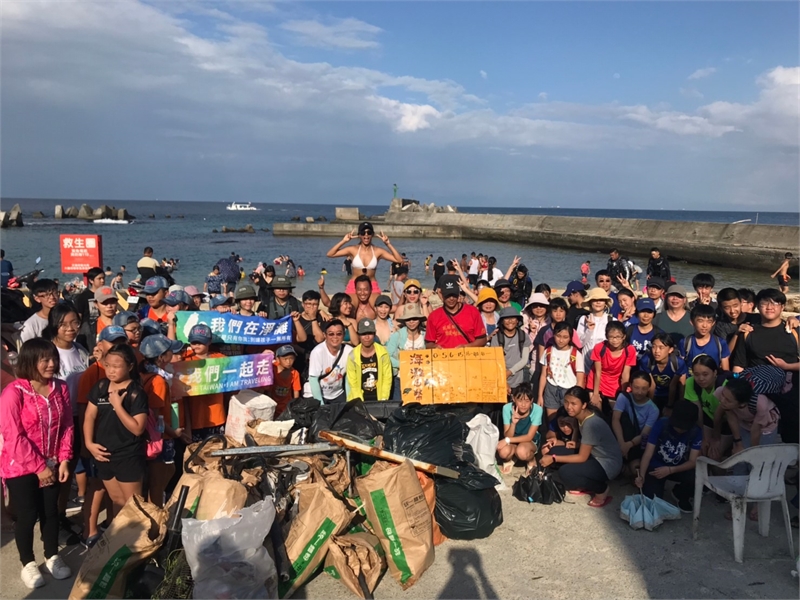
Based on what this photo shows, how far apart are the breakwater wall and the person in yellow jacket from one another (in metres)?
31.0

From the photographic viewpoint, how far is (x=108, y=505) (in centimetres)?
469

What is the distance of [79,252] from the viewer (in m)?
11.6

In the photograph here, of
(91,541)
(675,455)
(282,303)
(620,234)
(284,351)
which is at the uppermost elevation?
(620,234)

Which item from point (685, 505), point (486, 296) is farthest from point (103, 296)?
point (685, 505)

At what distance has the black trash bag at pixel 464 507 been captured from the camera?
4438 mm

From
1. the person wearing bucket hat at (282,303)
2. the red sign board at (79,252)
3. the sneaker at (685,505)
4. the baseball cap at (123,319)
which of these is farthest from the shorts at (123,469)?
the red sign board at (79,252)

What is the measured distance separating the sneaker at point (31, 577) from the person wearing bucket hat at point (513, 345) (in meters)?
4.31

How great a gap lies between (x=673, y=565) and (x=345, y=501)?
2.42 meters

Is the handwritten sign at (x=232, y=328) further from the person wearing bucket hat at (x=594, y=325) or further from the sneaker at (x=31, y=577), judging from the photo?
the person wearing bucket hat at (x=594, y=325)

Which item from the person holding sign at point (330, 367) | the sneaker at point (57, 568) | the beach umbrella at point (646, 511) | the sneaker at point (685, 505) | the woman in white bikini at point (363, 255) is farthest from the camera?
the woman in white bikini at point (363, 255)

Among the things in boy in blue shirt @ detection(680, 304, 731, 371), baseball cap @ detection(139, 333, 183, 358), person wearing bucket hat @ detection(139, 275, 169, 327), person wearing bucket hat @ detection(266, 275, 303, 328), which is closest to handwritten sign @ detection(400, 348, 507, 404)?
person wearing bucket hat @ detection(266, 275, 303, 328)

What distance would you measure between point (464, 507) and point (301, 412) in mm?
1622

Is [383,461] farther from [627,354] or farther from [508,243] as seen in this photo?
[508,243]

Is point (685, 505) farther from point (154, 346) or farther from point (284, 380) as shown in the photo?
point (154, 346)
